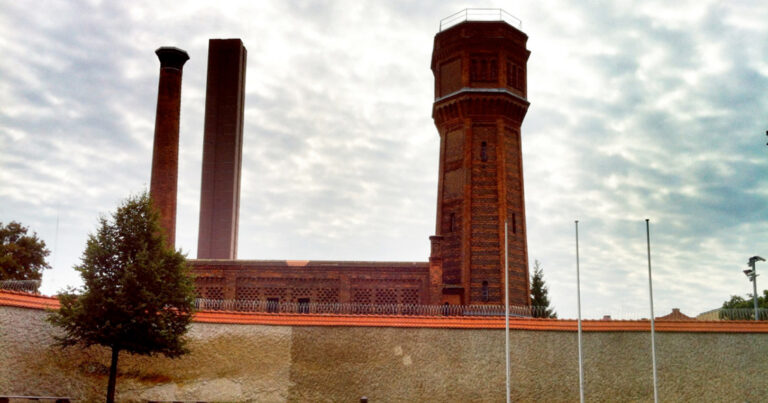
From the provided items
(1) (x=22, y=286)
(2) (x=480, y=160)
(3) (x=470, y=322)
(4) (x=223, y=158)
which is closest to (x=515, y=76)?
(2) (x=480, y=160)

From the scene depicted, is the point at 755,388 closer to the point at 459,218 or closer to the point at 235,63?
the point at 459,218

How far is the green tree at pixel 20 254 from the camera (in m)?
40.7

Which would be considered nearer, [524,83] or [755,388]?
[755,388]

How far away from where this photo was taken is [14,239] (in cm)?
4238

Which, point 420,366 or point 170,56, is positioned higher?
point 170,56

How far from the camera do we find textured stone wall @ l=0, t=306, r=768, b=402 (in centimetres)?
2328

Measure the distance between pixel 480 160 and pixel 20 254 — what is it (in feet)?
90.3

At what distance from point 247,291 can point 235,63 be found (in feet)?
98.0

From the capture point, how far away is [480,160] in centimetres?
3622

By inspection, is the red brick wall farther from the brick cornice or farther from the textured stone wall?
the textured stone wall

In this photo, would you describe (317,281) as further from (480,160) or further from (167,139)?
(167,139)

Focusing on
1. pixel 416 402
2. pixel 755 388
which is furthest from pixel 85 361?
pixel 755 388

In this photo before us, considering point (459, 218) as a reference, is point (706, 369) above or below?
below

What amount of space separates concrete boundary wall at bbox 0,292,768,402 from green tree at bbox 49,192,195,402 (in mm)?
1110
